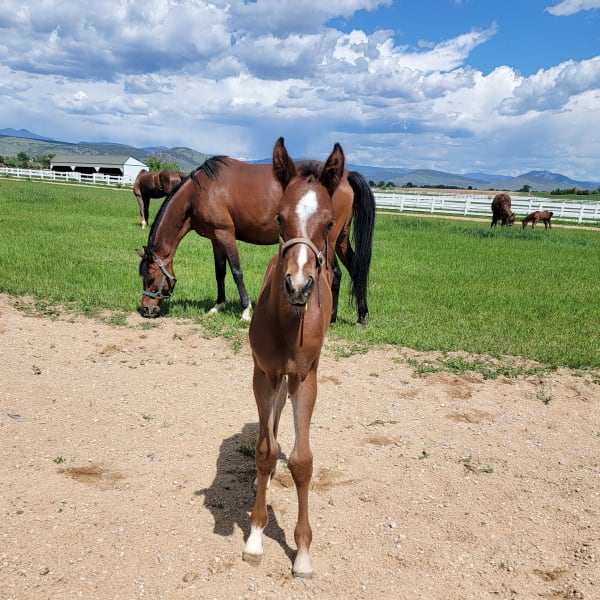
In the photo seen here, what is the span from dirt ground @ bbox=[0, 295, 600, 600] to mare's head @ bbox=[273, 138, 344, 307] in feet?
5.97

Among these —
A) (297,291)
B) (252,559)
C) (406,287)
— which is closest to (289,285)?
(297,291)

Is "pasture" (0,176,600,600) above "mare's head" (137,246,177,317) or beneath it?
beneath

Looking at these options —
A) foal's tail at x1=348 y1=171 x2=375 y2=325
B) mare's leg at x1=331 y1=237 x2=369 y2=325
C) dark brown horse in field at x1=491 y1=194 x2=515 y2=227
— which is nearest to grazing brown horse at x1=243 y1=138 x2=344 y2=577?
foal's tail at x1=348 y1=171 x2=375 y2=325

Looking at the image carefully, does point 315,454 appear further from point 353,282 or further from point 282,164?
point 353,282

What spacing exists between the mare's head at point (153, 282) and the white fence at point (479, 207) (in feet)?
88.5

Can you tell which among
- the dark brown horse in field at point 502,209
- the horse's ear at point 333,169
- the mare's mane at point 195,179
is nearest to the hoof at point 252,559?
the horse's ear at point 333,169

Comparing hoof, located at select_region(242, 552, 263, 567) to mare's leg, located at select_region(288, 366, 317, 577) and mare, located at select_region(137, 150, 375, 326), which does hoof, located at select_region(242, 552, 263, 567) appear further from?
mare, located at select_region(137, 150, 375, 326)

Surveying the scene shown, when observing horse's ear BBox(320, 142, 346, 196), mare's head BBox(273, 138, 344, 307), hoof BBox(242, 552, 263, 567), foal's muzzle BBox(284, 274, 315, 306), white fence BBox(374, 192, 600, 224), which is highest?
white fence BBox(374, 192, 600, 224)

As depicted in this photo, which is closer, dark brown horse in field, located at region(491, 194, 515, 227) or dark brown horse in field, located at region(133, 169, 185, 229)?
dark brown horse in field, located at region(133, 169, 185, 229)

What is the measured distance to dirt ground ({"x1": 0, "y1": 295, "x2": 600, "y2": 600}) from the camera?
2.94 m

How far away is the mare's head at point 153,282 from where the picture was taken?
7.71 m

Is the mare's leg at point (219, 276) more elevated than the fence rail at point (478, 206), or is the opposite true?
the fence rail at point (478, 206)

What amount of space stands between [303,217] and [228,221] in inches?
210

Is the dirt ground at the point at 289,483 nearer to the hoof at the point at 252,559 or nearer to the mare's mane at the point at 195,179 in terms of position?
the hoof at the point at 252,559
